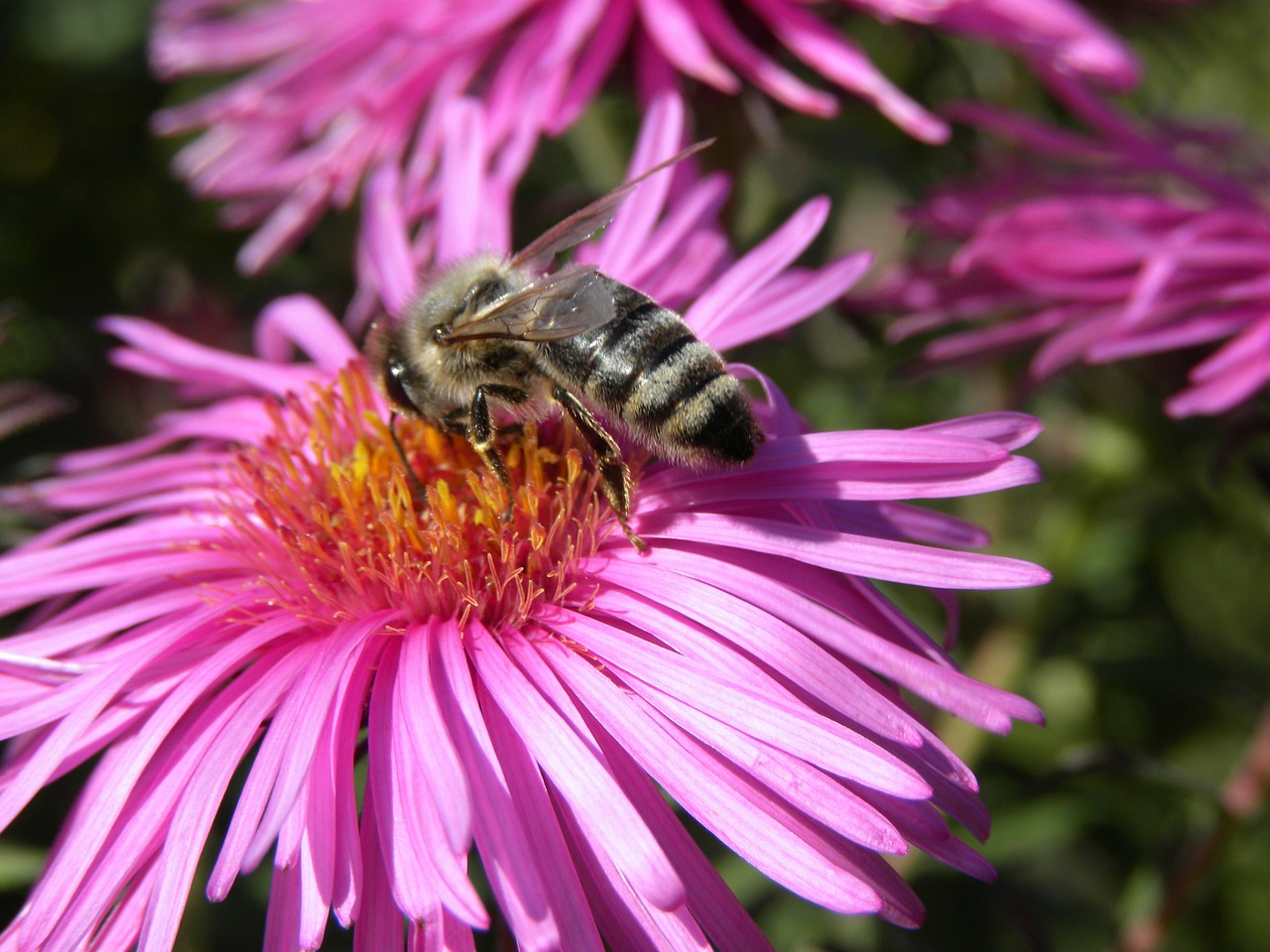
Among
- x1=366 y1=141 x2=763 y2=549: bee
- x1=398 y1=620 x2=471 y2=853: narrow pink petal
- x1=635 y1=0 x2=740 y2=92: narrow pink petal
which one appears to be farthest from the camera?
x1=635 y1=0 x2=740 y2=92: narrow pink petal

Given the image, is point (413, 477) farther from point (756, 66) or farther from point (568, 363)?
point (756, 66)

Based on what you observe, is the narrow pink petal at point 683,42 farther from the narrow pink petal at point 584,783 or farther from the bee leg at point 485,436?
the narrow pink petal at point 584,783

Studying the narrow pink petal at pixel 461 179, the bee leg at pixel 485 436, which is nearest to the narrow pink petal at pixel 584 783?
the bee leg at pixel 485 436

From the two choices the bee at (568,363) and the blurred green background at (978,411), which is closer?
the bee at (568,363)

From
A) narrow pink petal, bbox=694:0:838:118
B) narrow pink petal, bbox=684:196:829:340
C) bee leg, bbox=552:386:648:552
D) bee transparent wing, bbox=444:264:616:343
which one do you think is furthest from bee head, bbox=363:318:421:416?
narrow pink petal, bbox=694:0:838:118

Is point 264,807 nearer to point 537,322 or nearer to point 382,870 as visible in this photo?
point 382,870

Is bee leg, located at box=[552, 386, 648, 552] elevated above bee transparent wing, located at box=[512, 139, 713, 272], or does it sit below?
below

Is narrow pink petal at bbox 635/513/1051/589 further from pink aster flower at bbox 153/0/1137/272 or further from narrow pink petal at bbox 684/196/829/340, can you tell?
pink aster flower at bbox 153/0/1137/272
